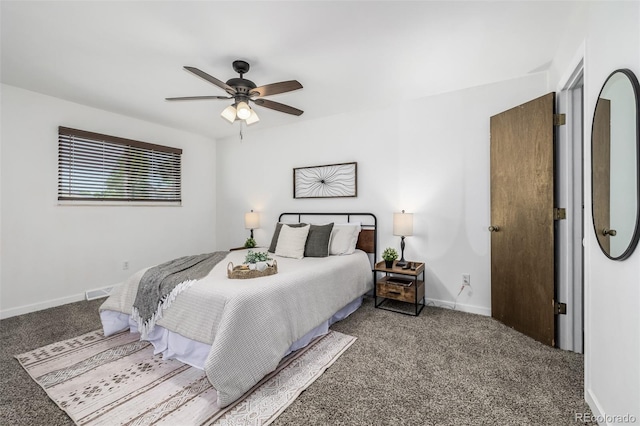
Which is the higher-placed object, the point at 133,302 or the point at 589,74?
the point at 589,74

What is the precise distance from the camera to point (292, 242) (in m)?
3.48

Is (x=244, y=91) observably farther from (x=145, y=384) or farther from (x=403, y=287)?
(x=403, y=287)

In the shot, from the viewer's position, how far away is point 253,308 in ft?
6.25

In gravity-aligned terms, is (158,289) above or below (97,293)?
above

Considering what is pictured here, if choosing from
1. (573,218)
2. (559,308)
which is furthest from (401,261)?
(573,218)

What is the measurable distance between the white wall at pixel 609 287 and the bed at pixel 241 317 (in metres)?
1.78

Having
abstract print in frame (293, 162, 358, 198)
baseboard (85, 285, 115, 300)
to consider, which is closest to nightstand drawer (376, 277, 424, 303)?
abstract print in frame (293, 162, 358, 198)

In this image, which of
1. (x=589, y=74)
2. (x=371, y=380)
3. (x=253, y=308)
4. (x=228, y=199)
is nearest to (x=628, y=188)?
(x=589, y=74)

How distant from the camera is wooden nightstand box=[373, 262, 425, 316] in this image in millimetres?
3045

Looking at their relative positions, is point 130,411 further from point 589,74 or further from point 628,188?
point 589,74

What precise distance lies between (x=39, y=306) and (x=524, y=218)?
5210 millimetres

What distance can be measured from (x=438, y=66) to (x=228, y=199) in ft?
12.8

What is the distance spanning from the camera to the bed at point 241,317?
1.75 meters

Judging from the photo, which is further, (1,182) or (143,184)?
(143,184)
